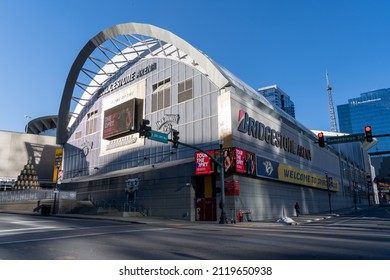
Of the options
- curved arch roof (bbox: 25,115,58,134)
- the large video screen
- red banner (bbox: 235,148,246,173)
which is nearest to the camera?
red banner (bbox: 235,148,246,173)

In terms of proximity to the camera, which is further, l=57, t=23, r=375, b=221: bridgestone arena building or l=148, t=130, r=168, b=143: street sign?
l=57, t=23, r=375, b=221: bridgestone arena building

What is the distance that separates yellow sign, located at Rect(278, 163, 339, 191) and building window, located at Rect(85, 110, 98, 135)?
28806 mm

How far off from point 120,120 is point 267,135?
19828mm

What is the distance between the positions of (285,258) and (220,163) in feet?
61.0

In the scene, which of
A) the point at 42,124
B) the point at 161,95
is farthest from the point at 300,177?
the point at 42,124

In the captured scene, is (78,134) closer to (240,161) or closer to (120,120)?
(120,120)

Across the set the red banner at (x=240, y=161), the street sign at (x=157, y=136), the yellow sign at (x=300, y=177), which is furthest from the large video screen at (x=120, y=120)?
the yellow sign at (x=300, y=177)

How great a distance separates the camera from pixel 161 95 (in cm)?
3981

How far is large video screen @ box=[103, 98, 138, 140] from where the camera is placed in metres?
41.6

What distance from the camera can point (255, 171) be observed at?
32.3m

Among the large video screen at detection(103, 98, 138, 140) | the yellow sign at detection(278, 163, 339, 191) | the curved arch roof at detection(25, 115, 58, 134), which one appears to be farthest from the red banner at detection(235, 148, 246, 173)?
the curved arch roof at detection(25, 115, 58, 134)

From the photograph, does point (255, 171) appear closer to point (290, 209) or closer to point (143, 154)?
point (290, 209)

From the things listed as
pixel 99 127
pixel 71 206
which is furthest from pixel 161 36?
pixel 71 206

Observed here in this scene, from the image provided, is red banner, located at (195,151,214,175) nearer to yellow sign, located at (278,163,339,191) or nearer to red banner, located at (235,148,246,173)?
red banner, located at (235,148,246,173)
